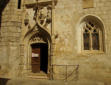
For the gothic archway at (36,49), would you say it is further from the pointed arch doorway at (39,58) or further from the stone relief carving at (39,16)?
the stone relief carving at (39,16)

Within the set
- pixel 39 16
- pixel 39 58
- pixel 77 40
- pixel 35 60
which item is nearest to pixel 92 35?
pixel 77 40

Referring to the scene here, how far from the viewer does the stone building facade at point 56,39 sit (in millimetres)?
A: 7039

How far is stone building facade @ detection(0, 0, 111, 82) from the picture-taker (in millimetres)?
7039

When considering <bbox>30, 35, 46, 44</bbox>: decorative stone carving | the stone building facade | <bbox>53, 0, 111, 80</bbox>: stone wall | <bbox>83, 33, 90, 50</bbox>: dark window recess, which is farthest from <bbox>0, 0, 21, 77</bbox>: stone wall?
<bbox>83, 33, 90, 50</bbox>: dark window recess

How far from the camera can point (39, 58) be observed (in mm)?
8266

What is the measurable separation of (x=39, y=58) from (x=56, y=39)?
1.64 meters

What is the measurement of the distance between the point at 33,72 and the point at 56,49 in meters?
2.05

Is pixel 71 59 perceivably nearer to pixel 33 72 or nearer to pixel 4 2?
pixel 33 72

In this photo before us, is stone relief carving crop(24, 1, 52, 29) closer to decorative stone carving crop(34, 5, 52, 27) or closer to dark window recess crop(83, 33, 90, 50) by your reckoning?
decorative stone carving crop(34, 5, 52, 27)

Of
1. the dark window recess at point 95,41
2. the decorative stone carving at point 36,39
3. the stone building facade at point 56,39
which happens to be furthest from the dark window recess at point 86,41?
the decorative stone carving at point 36,39

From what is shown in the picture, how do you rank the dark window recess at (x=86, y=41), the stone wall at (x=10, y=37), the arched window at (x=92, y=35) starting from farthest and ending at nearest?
the stone wall at (x=10, y=37)
the dark window recess at (x=86, y=41)
the arched window at (x=92, y=35)

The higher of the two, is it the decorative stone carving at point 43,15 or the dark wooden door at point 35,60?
the decorative stone carving at point 43,15

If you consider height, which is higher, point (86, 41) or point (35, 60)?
point (86, 41)

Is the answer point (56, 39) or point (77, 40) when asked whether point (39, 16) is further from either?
point (77, 40)
